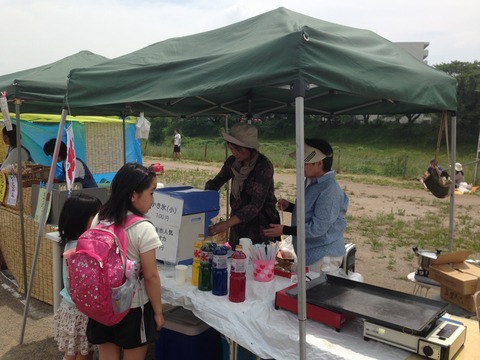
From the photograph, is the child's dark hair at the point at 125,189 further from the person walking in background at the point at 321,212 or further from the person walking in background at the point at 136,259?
the person walking in background at the point at 321,212

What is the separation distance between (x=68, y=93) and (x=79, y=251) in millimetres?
1364

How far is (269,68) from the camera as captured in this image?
1.86 metres

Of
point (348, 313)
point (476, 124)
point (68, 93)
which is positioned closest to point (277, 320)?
point (348, 313)

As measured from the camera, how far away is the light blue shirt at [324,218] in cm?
247

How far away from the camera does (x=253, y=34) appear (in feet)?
7.77

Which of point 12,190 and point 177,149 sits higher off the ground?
point 177,149

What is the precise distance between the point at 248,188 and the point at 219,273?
0.91 metres

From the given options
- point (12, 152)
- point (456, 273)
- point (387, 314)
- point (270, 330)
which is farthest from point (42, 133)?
point (387, 314)

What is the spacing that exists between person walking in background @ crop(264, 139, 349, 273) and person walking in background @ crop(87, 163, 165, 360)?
2.67 feet

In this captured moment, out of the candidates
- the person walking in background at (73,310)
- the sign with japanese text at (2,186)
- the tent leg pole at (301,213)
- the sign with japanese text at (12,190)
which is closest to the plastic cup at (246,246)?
the tent leg pole at (301,213)

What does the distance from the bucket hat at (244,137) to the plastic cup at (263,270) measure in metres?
0.91

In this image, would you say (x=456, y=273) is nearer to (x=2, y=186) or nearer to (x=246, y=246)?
(x=246, y=246)

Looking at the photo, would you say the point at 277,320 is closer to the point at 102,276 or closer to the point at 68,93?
the point at 102,276

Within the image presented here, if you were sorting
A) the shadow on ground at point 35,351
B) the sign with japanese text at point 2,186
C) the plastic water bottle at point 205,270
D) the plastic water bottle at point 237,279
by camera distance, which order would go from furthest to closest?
the sign with japanese text at point 2,186 → the shadow on ground at point 35,351 → the plastic water bottle at point 205,270 → the plastic water bottle at point 237,279
